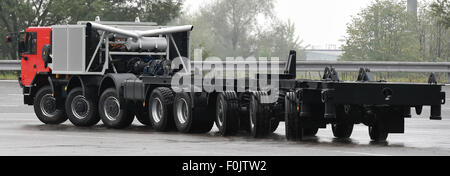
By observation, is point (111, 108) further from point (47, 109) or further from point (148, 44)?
point (47, 109)

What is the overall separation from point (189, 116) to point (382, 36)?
46665 mm

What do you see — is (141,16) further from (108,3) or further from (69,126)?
(69,126)

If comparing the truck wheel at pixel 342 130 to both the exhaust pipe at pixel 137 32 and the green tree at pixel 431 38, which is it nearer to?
the exhaust pipe at pixel 137 32

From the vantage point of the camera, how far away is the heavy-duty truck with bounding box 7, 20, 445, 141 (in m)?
16.3

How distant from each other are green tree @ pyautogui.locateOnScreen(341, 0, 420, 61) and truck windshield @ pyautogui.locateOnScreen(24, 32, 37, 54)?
41.7 meters

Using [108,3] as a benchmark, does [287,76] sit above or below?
below

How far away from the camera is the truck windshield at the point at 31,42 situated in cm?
2281

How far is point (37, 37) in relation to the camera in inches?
895

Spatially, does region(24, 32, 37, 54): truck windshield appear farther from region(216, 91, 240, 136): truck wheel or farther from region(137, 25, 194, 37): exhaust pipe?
region(216, 91, 240, 136): truck wheel

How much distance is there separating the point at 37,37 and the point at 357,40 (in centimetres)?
Answer: 4364

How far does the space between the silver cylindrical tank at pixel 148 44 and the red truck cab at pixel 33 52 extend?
2.07m

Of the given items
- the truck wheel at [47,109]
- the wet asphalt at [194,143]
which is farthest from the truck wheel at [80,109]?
the truck wheel at [47,109]
